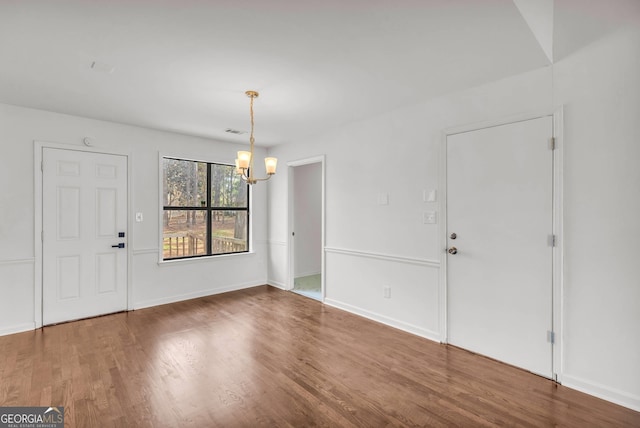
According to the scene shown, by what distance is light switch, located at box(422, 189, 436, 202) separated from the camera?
10.5 feet

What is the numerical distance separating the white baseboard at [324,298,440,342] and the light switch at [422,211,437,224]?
1.12 m

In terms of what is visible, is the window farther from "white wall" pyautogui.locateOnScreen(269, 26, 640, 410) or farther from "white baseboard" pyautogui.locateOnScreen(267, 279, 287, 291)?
"white wall" pyautogui.locateOnScreen(269, 26, 640, 410)

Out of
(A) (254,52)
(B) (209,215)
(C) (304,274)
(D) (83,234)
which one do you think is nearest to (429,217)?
(A) (254,52)

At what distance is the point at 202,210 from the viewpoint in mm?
4879

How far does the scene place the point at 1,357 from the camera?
9.23 ft

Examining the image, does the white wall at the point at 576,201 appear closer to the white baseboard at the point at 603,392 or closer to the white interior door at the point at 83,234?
the white baseboard at the point at 603,392

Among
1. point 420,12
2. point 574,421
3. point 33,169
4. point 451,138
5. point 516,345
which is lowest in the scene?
point 574,421

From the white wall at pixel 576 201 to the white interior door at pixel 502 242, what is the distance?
0.14m

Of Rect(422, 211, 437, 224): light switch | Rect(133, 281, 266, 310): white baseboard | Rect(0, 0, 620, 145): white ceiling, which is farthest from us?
Rect(133, 281, 266, 310): white baseboard

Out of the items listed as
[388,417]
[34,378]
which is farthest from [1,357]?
[388,417]

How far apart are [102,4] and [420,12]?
1747mm

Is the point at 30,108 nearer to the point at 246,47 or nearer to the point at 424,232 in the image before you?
the point at 246,47

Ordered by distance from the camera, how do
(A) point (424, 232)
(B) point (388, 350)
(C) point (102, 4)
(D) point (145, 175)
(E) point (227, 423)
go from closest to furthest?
(C) point (102, 4), (E) point (227, 423), (B) point (388, 350), (A) point (424, 232), (D) point (145, 175)

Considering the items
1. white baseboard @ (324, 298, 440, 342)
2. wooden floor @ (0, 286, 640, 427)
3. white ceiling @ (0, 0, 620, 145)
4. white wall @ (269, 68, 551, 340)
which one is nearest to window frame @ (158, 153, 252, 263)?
white ceiling @ (0, 0, 620, 145)
